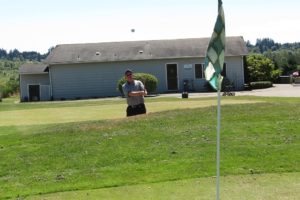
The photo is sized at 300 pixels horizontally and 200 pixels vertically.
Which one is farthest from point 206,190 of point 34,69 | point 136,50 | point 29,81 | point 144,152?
point 34,69

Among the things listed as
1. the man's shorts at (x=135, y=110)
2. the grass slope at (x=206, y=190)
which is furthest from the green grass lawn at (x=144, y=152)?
the man's shorts at (x=135, y=110)

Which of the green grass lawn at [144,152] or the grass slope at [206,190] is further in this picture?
the green grass lawn at [144,152]

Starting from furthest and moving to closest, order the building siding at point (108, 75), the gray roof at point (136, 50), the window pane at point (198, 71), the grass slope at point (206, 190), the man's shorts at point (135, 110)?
the window pane at point (198, 71) < the building siding at point (108, 75) < the gray roof at point (136, 50) < the man's shorts at point (135, 110) < the grass slope at point (206, 190)

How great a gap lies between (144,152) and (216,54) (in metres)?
4.94

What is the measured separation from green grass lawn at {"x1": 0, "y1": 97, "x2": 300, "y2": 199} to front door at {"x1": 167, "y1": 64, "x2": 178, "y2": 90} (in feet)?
106

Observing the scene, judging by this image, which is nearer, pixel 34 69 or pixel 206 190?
pixel 206 190

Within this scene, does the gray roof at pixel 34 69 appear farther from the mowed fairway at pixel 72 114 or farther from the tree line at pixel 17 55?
the tree line at pixel 17 55

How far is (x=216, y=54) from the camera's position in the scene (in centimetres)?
539

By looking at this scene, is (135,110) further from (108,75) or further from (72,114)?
(108,75)

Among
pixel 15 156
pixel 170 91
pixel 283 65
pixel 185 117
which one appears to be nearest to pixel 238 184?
pixel 15 156

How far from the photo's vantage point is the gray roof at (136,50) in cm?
4606

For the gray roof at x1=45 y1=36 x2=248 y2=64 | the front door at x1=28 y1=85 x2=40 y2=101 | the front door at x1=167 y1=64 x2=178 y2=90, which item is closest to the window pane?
the gray roof at x1=45 y1=36 x2=248 y2=64

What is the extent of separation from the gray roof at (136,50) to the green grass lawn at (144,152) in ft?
105

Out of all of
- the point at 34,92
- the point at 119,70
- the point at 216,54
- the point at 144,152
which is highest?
the point at 119,70
